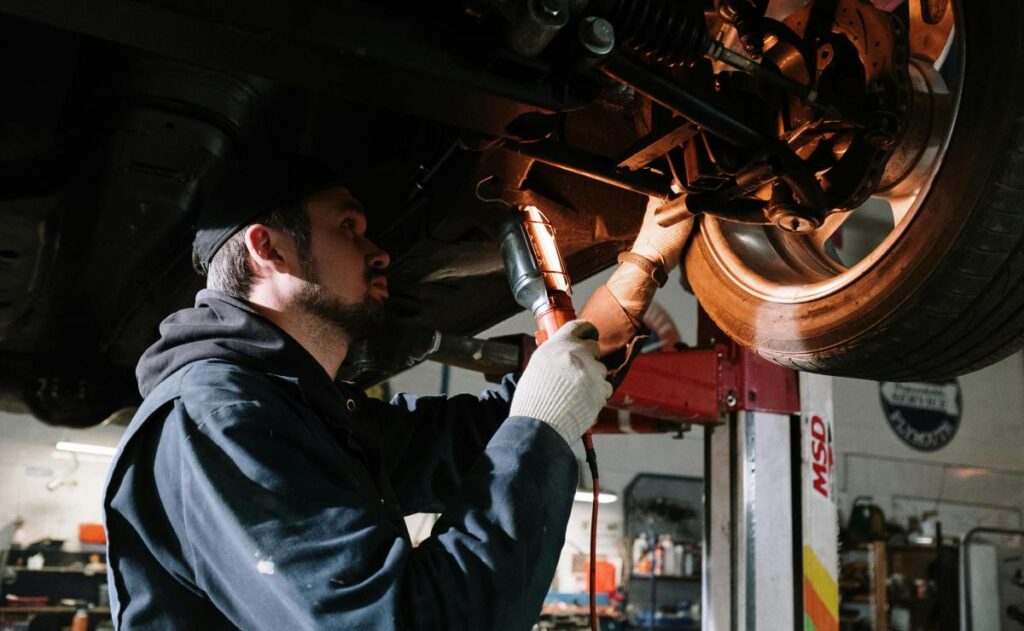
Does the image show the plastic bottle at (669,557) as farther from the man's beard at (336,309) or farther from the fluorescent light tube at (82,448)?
the man's beard at (336,309)

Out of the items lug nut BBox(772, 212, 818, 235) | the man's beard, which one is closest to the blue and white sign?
lug nut BBox(772, 212, 818, 235)

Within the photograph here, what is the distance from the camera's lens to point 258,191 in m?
1.27

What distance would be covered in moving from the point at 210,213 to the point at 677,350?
3.61ft

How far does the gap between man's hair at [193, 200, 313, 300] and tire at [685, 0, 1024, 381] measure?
0.69 m

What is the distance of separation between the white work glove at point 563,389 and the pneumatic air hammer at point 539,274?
10 cm

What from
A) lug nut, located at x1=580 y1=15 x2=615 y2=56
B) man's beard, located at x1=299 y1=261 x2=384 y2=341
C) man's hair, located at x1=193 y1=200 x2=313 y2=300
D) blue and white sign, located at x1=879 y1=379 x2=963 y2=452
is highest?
blue and white sign, located at x1=879 y1=379 x2=963 y2=452

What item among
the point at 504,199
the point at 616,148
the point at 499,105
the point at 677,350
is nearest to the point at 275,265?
the point at 504,199

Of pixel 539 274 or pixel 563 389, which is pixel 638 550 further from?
pixel 563 389

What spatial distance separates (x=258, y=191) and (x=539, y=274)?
1.41ft

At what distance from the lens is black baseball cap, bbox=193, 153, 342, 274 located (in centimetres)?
126

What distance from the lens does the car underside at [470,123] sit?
33.6 inches

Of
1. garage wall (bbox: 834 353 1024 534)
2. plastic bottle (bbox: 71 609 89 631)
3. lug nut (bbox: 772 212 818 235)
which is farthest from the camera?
garage wall (bbox: 834 353 1024 534)

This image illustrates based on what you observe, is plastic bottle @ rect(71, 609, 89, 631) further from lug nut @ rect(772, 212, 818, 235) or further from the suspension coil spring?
the suspension coil spring

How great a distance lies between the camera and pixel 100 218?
5.71 feet
